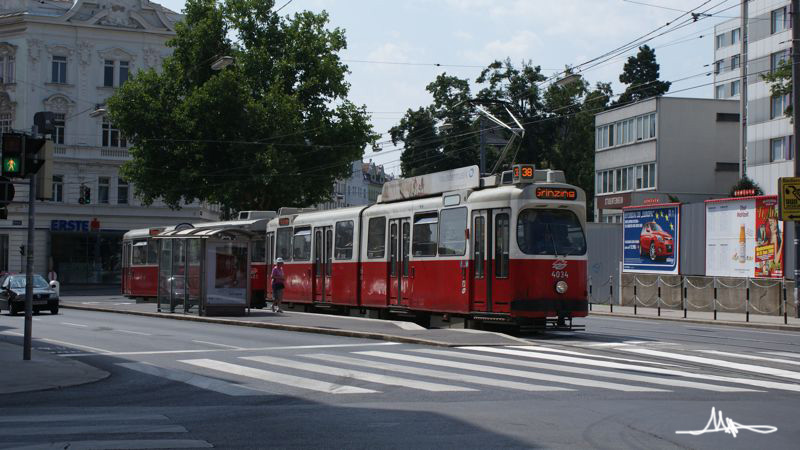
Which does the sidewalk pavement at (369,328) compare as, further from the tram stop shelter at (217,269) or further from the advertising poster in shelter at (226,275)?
the advertising poster in shelter at (226,275)

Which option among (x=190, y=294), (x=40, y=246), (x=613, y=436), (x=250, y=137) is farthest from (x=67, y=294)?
(x=613, y=436)

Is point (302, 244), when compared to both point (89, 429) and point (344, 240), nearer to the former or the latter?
point (344, 240)

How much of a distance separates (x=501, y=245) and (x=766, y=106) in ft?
143

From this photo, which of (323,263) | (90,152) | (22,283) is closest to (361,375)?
(323,263)

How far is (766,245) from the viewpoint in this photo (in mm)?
34500

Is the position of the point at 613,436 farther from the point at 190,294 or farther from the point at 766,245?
Result: the point at 766,245

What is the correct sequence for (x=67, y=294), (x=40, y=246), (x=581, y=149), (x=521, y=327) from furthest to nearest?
(x=581, y=149), (x=40, y=246), (x=67, y=294), (x=521, y=327)

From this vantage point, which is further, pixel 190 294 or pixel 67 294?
pixel 67 294

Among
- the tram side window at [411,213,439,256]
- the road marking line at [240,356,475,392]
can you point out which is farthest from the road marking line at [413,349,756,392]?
the tram side window at [411,213,439,256]

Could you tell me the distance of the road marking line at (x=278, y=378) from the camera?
13.1m

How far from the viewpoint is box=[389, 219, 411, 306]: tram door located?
2570cm

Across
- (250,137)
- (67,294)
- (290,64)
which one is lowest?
(67,294)

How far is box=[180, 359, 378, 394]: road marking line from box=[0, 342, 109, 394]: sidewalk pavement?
169 centimetres

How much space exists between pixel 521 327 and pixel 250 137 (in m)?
34.4
